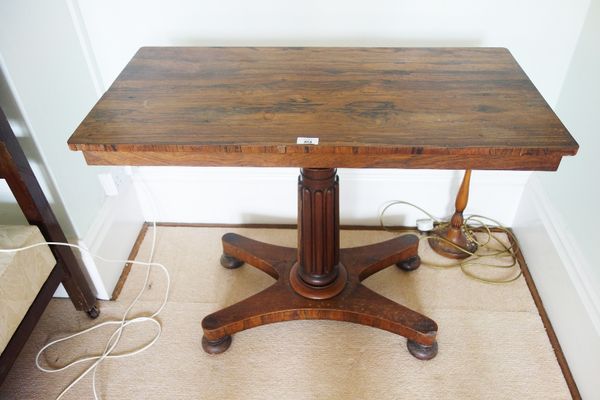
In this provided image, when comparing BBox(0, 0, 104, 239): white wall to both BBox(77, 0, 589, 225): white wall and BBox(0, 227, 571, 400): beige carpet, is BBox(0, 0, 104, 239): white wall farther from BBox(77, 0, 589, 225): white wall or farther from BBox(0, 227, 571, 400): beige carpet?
BBox(0, 227, 571, 400): beige carpet

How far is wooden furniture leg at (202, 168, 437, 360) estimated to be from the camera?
1.20 m

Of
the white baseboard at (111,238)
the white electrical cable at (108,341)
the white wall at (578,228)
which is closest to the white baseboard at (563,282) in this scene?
the white wall at (578,228)

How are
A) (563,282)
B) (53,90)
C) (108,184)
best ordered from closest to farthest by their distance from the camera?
1. (53,90)
2. (563,282)
3. (108,184)

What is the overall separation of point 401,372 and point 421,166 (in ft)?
2.14

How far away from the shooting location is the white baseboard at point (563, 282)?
1.18m

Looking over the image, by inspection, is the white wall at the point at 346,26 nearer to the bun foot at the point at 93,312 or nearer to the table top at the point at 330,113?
the table top at the point at 330,113

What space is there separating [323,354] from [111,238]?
74 cm

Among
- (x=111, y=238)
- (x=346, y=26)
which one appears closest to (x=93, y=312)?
(x=111, y=238)

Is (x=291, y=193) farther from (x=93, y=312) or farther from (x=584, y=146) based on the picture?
(x=584, y=146)

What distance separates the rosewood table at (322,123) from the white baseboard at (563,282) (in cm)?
36

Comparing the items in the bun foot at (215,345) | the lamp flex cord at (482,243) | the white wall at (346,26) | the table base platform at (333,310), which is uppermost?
the white wall at (346,26)

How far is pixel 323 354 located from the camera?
4.28 ft

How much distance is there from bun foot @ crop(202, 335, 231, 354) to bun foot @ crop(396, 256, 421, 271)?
0.59m

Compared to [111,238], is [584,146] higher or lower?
higher
